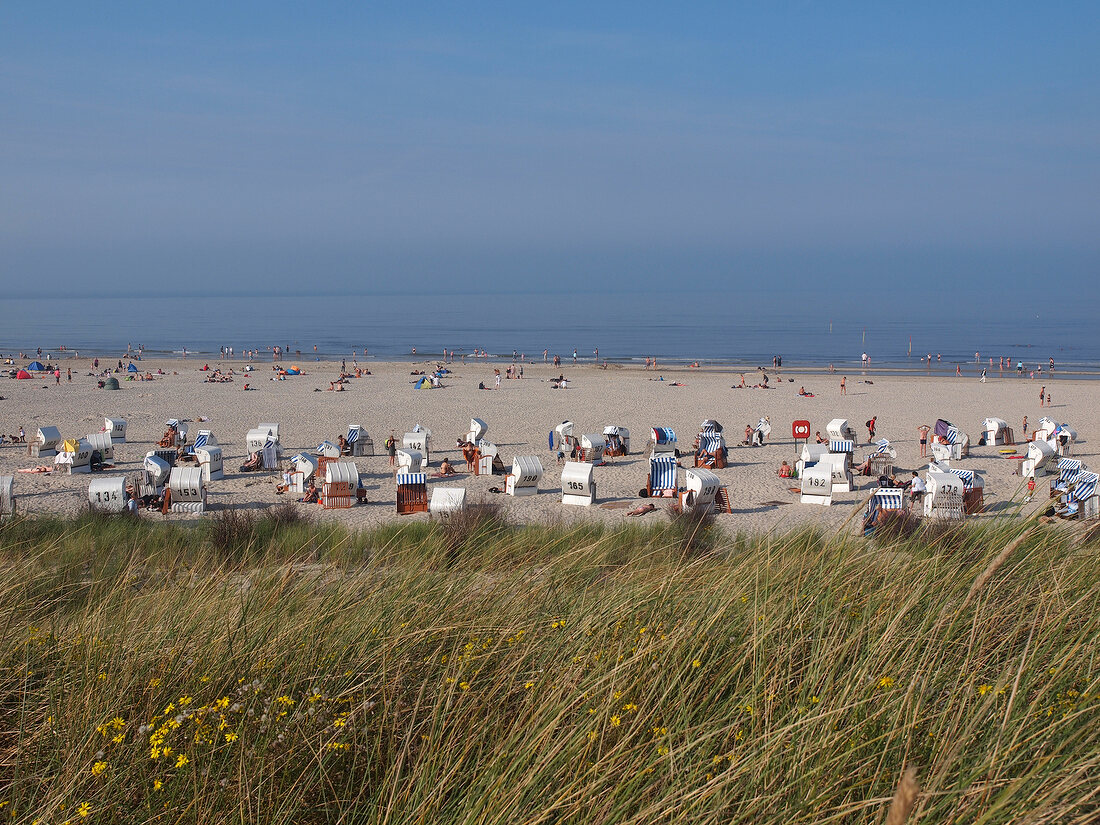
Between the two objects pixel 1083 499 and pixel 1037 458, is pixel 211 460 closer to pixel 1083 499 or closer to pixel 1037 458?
pixel 1083 499

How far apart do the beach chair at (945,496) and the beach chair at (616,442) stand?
791cm

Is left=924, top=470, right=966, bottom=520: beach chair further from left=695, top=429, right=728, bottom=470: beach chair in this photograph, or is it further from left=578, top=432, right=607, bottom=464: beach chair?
left=578, top=432, right=607, bottom=464: beach chair

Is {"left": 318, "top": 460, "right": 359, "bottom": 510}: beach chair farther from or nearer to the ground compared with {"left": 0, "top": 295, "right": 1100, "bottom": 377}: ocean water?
nearer to the ground

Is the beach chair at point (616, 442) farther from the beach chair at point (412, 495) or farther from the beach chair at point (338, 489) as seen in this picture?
the beach chair at point (338, 489)

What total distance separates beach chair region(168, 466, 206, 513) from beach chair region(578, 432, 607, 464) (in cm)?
817

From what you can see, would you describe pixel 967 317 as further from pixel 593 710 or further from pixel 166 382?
pixel 593 710

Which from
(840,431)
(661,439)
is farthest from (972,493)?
(661,439)

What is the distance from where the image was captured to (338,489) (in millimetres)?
14180

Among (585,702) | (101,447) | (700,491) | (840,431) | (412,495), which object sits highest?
(585,702)

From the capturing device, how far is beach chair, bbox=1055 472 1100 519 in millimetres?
11188

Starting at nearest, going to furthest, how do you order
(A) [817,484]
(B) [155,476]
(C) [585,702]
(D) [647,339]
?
1. (C) [585,702]
2. (A) [817,484]
3. (B) [155,476]
4. (D) [647,339]

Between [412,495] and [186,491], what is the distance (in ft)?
12.3

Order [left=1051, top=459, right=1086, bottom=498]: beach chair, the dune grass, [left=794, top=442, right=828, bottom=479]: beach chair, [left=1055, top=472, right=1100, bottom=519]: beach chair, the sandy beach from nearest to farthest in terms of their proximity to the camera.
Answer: the dune grass < [left=1055, top=472, right=1100, bottom=519]: beach chair < [left=1051, top=459, right=1086, bottom=498]: beach chair < the sandy beach < [left=794, top=442, right=828, bottom=479]: beach chair

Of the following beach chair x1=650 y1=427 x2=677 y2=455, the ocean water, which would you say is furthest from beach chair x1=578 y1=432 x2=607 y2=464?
the ocean water
